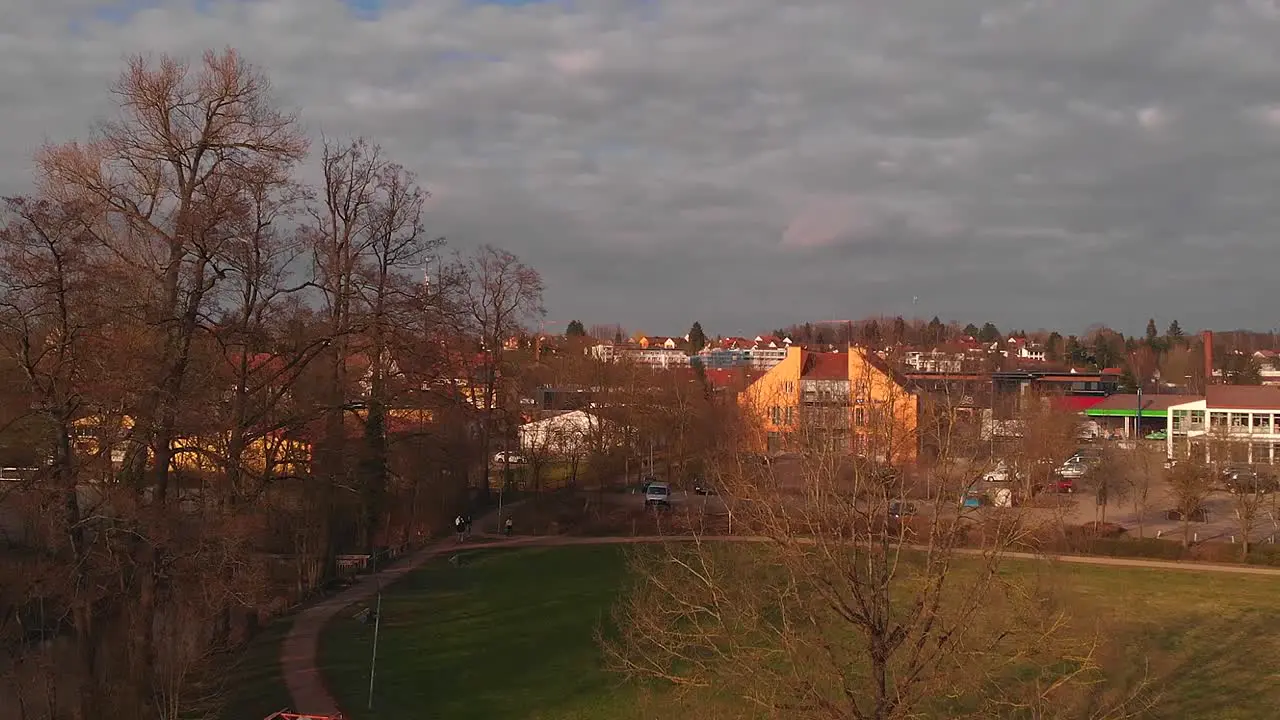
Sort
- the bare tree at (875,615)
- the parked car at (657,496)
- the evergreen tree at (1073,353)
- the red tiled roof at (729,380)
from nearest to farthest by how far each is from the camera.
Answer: the bare tree at (875,615), the parked car at (657,496), the red tiled roof at (729,380), the evergreen tree at (1073,353)

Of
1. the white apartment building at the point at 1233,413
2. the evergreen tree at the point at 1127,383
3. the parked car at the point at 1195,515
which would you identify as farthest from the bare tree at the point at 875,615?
the evergreen tree at the point at 1127,383

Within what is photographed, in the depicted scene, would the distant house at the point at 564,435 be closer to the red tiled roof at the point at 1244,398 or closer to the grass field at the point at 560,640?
Answer: the grass field at the point at 560,640

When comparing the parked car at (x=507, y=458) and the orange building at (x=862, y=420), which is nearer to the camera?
the orange building at (x=862, y=420)

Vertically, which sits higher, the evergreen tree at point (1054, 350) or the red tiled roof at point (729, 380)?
the evergreen tree at point (1054, 350)

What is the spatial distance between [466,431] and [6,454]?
2198 cm

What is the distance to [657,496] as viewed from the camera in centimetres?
4109

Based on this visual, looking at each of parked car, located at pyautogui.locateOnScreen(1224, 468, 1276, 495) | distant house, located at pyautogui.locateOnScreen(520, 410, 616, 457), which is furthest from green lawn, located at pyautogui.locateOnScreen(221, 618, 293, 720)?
parked car, located at pyautogui.locateOnScreen(1224, 468, 1276, 495)

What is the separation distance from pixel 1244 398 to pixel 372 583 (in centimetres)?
5080

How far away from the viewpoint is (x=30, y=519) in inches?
677

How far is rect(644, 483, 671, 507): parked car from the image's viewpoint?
40812 mm

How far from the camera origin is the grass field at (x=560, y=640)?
18984 mm

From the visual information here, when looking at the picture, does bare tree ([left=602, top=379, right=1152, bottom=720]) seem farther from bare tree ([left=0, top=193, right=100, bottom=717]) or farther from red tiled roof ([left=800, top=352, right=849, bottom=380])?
red tiled roof ([left=800, top=352, right=849, bottom=380])

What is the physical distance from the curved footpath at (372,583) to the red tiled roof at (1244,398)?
27.9 metres

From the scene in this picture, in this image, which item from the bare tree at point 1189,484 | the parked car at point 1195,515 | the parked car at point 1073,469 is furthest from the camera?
the parked car at point 1073,469
